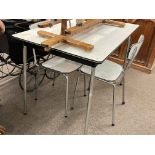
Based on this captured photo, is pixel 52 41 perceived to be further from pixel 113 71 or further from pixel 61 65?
pixel 113 71

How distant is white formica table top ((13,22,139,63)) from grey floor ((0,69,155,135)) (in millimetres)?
715

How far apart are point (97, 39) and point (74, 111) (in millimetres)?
740

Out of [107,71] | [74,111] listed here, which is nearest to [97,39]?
[107,71]

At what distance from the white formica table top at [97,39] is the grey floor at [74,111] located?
72 centimetres

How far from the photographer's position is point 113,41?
5.21 feet

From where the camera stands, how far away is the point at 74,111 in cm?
198

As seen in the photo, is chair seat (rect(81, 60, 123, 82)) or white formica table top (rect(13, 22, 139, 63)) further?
chair seat (rect(81, 60, 123, 82))

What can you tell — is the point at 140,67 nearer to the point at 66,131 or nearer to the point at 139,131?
the point at 139,131

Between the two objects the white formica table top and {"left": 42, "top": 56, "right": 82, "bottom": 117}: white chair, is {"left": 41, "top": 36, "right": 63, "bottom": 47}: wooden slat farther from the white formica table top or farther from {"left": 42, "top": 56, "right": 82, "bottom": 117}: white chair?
{"left": 42, "top": 56, "right": 82, "bottom": 117}: white chair

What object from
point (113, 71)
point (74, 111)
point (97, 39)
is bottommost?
point (74, 111)

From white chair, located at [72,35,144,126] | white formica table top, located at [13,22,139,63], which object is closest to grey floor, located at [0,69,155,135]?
Answer: white chair, located at [72,35,144,126]

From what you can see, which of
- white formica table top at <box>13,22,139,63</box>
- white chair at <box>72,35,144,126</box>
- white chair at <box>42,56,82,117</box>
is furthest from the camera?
white chair at <box>42,56,82,117</box>

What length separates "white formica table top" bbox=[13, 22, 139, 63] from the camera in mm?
1319
